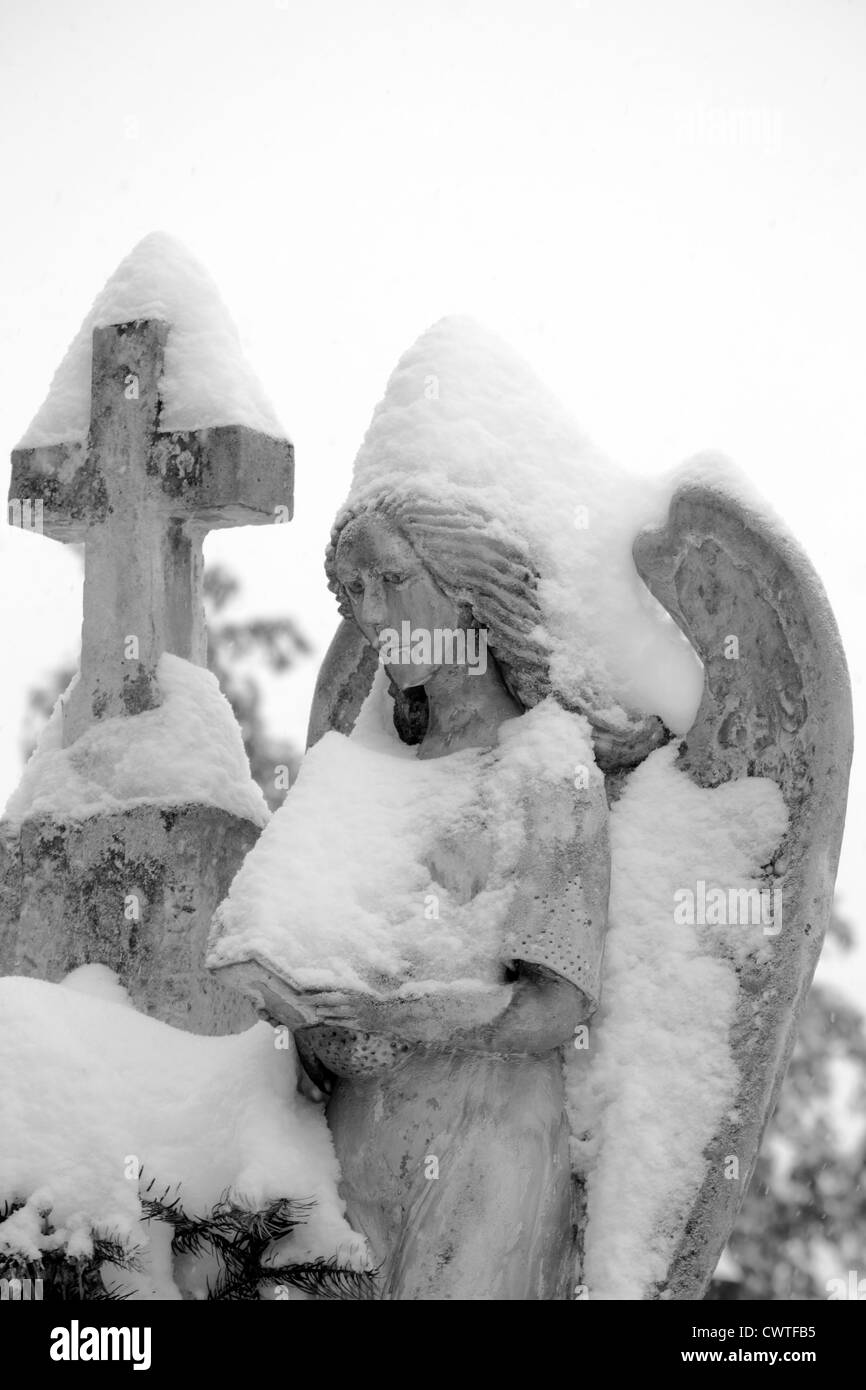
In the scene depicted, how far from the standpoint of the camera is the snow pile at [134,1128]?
4.08 metres

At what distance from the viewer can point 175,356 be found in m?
5.24

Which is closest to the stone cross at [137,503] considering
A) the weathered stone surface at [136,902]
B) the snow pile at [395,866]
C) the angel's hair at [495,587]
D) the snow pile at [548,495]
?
the weathered stone surface at [136,902]

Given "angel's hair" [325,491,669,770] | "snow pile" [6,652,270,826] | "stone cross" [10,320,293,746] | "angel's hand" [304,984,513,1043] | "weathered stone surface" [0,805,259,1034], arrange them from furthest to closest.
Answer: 1. "stone cross" [10,320,293,746]
2. "snow pile" [6,652,270,826]
3. "weathered stone surface" [0,805,259,1034]
4. "angel's hair" [325,491,669,770]
5. "angel's hand" [304,984,513,1043]

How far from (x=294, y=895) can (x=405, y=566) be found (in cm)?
78

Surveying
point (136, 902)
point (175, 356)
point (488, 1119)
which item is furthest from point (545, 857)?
point (175, 356)

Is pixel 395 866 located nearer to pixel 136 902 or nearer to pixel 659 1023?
pixel 659 1023

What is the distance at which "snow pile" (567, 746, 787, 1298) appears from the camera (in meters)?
4.09

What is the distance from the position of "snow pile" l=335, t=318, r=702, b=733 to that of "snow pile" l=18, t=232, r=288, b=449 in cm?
55

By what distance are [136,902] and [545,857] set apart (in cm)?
113

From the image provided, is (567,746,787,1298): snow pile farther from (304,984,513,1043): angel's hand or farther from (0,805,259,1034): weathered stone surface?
(0,805,259,1034): weathered stone surface

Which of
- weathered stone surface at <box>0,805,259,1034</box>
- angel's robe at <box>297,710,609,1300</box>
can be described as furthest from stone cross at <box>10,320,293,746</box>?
angel's robe at <box>297,710,609,1300</box>

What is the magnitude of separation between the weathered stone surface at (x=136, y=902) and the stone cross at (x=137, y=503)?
305 mm

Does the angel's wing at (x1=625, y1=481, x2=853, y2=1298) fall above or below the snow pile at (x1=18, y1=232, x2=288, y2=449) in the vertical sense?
below
